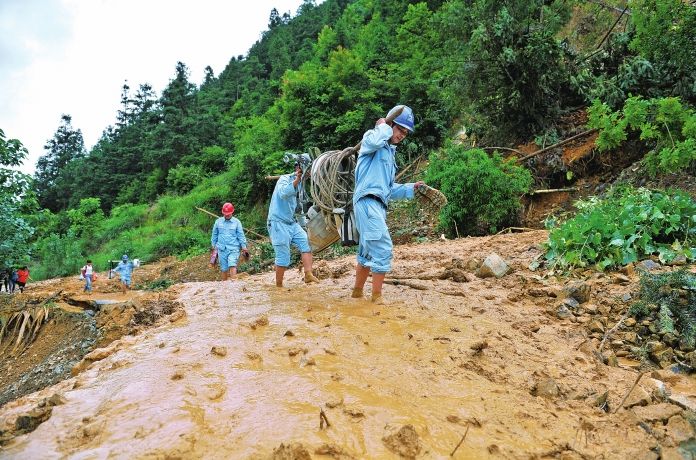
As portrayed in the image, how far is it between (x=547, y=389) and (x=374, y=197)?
7.50ft

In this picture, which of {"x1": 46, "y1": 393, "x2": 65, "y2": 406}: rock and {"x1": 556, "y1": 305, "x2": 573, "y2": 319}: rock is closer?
{"x1": 46, "y1": 393, "x2": 65, "y2": 406}: rock

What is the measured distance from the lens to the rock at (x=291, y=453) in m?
1.63

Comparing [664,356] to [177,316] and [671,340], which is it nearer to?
[671,340]

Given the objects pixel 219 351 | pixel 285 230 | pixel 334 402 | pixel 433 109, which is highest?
pixel 433 109

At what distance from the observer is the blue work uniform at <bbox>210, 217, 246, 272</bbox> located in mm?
7832

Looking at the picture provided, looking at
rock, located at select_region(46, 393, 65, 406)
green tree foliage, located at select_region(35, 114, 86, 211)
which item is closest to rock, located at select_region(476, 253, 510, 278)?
rock, located at select_region(46, 393, 65, 406)

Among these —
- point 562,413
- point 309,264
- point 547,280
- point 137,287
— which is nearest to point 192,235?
point 137,287

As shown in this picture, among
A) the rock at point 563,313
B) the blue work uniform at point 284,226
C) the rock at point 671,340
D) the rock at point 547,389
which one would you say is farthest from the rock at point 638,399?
the blue work uniform at point 284,226

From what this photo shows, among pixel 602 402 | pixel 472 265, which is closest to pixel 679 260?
pixel 472 265

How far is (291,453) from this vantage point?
5.39 feet

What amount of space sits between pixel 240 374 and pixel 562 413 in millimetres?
1615

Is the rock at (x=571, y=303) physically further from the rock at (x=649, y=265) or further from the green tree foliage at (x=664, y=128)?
the green tree foliage at (x=664, y=128)

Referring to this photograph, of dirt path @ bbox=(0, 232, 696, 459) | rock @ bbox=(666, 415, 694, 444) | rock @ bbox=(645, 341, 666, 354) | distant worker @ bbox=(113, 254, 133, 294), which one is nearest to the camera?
dirt path @ bbox=(0, 232, 696, 459)

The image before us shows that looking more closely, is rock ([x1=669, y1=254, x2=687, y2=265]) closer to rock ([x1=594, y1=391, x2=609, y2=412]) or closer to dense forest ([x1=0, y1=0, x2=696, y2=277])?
rock ([x1=594, y1=391, x2=609, y2=412])
